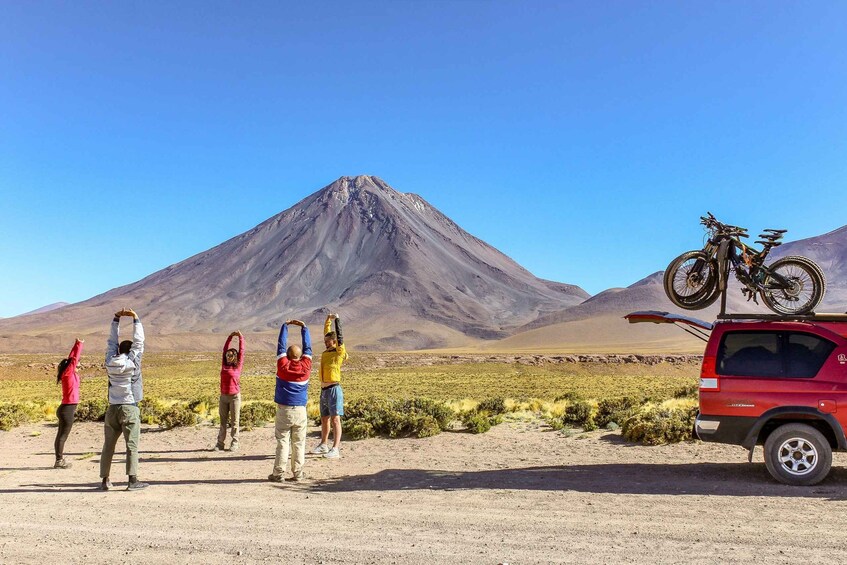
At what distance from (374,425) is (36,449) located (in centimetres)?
682

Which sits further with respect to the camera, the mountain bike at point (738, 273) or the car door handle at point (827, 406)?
the mountain bike at point (738, 273)

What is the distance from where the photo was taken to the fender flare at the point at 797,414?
864 centimetres

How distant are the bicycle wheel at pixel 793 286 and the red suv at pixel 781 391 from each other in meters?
1.11

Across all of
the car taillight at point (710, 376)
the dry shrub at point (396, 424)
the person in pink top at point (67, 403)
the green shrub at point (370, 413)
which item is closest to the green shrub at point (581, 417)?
the dry shrub at point (396, 424)

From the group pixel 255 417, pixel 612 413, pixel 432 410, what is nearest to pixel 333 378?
pixel 432 410

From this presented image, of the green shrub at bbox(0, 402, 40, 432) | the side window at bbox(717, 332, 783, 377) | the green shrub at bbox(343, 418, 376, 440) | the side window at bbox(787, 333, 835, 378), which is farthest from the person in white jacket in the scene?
the green shrub at bbox(0, 402, 40, 432)

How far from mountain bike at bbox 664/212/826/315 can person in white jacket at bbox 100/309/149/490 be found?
807cm

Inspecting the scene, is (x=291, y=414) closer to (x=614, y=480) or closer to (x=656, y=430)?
(x=614, y=480)

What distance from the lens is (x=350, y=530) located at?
6.96 m

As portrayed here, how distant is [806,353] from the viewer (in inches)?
357

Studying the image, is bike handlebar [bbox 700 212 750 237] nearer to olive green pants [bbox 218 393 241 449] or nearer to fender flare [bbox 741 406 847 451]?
fender flare [bbox 741 406 847 451]

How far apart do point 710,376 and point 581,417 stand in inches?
269

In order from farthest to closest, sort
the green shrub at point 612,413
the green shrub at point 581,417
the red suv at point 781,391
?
the green shrub at point 612,413 → the green shrub at point 581,417 → the red suv at point 781,391

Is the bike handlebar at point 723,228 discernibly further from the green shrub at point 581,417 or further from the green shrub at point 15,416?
the green shrub at point 15,416
